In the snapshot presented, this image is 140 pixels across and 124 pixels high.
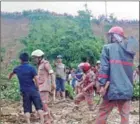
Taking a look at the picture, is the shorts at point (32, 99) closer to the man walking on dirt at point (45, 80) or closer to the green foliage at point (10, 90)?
the man walking on dirt at point (45, 80)

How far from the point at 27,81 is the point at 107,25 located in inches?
1297

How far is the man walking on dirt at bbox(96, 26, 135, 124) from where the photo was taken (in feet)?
21.9

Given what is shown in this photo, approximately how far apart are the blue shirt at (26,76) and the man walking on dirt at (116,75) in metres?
2.18

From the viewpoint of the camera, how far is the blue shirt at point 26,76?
343 inches

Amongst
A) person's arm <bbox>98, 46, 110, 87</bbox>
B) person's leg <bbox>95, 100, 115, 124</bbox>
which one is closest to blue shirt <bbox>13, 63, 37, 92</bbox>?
person's leg <bbox>95, 100, 115, 124</bbox>

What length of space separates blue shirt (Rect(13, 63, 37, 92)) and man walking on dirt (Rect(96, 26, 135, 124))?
7.16 feet

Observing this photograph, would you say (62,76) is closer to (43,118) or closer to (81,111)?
(81,111)

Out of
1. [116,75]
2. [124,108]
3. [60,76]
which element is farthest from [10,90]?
[116,75]

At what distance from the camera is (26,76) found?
8.72 meters

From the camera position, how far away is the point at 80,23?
128 ft

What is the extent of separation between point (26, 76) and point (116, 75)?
8.19 feet

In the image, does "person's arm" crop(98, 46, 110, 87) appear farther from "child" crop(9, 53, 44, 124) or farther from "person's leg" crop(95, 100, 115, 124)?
"child" crop(9, 53, 44, 124)

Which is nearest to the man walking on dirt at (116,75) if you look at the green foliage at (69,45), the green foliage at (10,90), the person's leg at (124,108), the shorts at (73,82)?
the person's leg at (124,108)

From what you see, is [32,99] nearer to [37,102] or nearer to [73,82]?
[37,102]
